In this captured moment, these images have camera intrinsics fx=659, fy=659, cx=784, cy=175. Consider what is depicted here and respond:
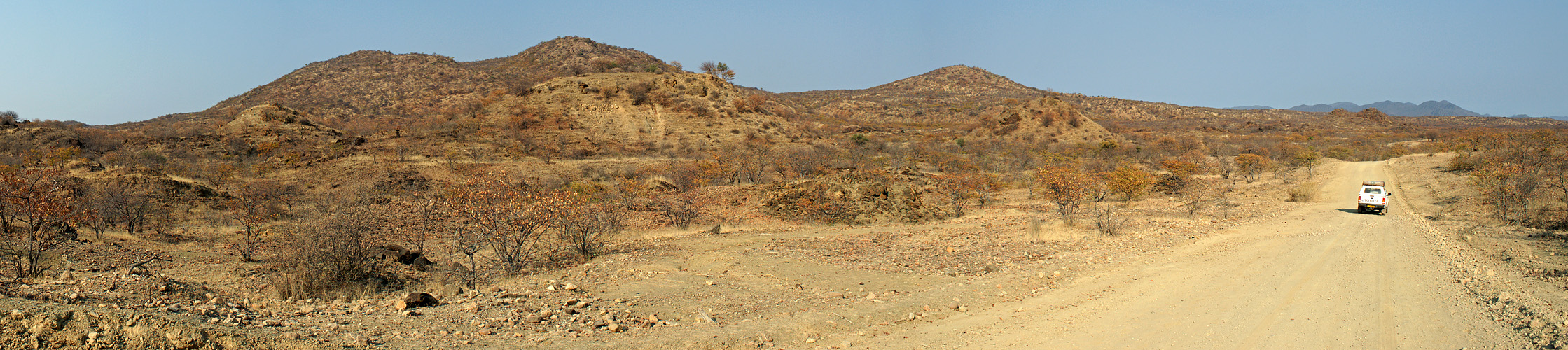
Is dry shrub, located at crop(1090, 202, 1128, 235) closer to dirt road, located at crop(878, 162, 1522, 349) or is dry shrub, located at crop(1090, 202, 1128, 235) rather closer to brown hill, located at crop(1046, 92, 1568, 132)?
dirt road, located at crop(878, 162, 1522, 349)

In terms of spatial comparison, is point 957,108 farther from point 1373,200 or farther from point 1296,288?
point 1296,288

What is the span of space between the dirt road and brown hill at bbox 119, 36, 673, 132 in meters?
46.4

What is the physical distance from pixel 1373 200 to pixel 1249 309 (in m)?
15.7

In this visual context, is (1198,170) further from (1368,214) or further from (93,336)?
(93,336)

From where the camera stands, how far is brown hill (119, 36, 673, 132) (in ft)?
192

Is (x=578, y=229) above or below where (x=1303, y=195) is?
above

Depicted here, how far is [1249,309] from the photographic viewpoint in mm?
7078

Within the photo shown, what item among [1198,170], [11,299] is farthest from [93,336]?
[1198,170]

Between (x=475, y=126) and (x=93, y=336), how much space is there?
35892 millimetres

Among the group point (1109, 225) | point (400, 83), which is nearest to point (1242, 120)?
point (1109, 225)

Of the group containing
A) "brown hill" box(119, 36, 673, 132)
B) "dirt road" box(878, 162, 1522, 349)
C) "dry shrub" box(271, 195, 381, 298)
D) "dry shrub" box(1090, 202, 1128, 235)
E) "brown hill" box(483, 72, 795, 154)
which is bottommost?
"dirt road" box(878, 162, 1522, 349)

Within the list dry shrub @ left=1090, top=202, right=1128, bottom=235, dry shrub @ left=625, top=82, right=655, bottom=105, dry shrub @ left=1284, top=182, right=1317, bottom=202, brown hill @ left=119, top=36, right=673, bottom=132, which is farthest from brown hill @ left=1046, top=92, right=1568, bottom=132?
dry shrub @ left=1090, top=202, right=1128, bottom=235

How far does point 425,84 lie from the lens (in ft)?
233

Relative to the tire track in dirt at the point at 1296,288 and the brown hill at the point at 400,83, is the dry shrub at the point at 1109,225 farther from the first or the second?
the brown hill at the point at 400,83
